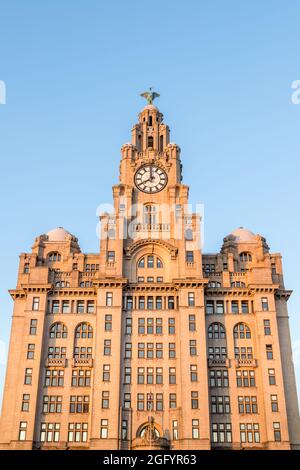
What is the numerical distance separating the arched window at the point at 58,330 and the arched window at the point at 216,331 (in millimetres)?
22097

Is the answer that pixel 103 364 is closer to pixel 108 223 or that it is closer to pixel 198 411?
pixel 198 411

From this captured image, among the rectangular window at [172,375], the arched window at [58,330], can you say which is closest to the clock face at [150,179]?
the arched window at [58,330]

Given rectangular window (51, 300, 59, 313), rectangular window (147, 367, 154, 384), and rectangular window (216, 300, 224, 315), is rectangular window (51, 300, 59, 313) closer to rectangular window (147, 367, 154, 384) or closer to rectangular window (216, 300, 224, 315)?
rectangular window (147, 367, 154, 384)

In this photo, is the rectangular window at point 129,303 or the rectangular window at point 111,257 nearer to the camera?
the rectangular window at point 129,303

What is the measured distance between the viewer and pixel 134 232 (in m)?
94.6

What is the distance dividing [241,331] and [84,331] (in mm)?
24119

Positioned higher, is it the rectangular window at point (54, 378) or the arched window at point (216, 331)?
the arched window at point (216, 331)

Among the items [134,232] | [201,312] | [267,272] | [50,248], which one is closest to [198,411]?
[201,312]

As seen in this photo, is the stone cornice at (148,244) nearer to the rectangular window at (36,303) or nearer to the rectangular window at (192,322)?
the rectangular window at (192,322)

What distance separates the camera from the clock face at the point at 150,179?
325ft

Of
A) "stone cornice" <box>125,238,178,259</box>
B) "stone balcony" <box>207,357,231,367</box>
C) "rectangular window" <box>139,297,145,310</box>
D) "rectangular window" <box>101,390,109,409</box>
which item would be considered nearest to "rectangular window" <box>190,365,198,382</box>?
"stone balcony" <box>207,357,231,367</box>

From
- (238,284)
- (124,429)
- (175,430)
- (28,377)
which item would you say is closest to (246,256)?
(238,284)

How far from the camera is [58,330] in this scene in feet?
289
